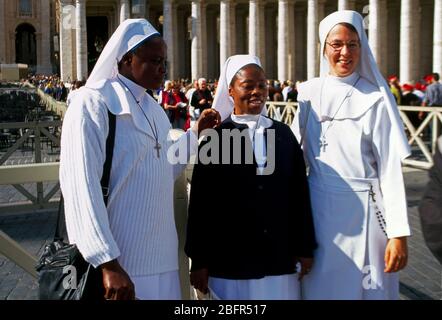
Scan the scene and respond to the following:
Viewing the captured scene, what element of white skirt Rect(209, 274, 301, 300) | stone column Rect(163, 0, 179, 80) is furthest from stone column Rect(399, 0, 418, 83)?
white skirt Rect(209, 274, 301, 300)

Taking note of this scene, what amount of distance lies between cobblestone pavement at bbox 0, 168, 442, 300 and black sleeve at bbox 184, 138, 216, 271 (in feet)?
8.05

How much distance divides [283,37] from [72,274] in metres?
33.7

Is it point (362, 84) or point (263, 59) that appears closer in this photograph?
point (362, 84)

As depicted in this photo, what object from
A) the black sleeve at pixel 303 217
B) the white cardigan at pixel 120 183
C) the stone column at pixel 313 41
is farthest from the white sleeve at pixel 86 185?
the stone column at pixel 313 41

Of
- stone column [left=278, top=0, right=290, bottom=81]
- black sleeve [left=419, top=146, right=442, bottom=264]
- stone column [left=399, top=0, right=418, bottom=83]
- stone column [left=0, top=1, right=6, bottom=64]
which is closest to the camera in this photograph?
black sleeve [left=419, top=146, right=442, bottom=264]

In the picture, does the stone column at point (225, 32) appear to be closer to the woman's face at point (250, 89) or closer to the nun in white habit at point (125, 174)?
the woman's face at point (250, 89)

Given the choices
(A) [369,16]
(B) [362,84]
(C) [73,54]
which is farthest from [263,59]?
(B) [362,84]

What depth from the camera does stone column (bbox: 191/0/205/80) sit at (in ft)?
126

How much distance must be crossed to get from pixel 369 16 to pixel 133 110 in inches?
1200

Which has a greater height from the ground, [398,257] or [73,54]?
[73,54]

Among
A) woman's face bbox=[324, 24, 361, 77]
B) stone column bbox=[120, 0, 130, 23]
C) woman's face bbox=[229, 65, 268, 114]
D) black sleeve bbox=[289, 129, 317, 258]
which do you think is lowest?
black sleeve bbox=[289, 129, 317, 258]

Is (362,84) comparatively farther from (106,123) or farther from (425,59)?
(425,59)

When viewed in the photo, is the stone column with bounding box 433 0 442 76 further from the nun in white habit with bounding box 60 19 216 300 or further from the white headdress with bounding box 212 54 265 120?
the nun in white habit with bounding box 60 19 216 300

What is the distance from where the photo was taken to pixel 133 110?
2.60 metres
